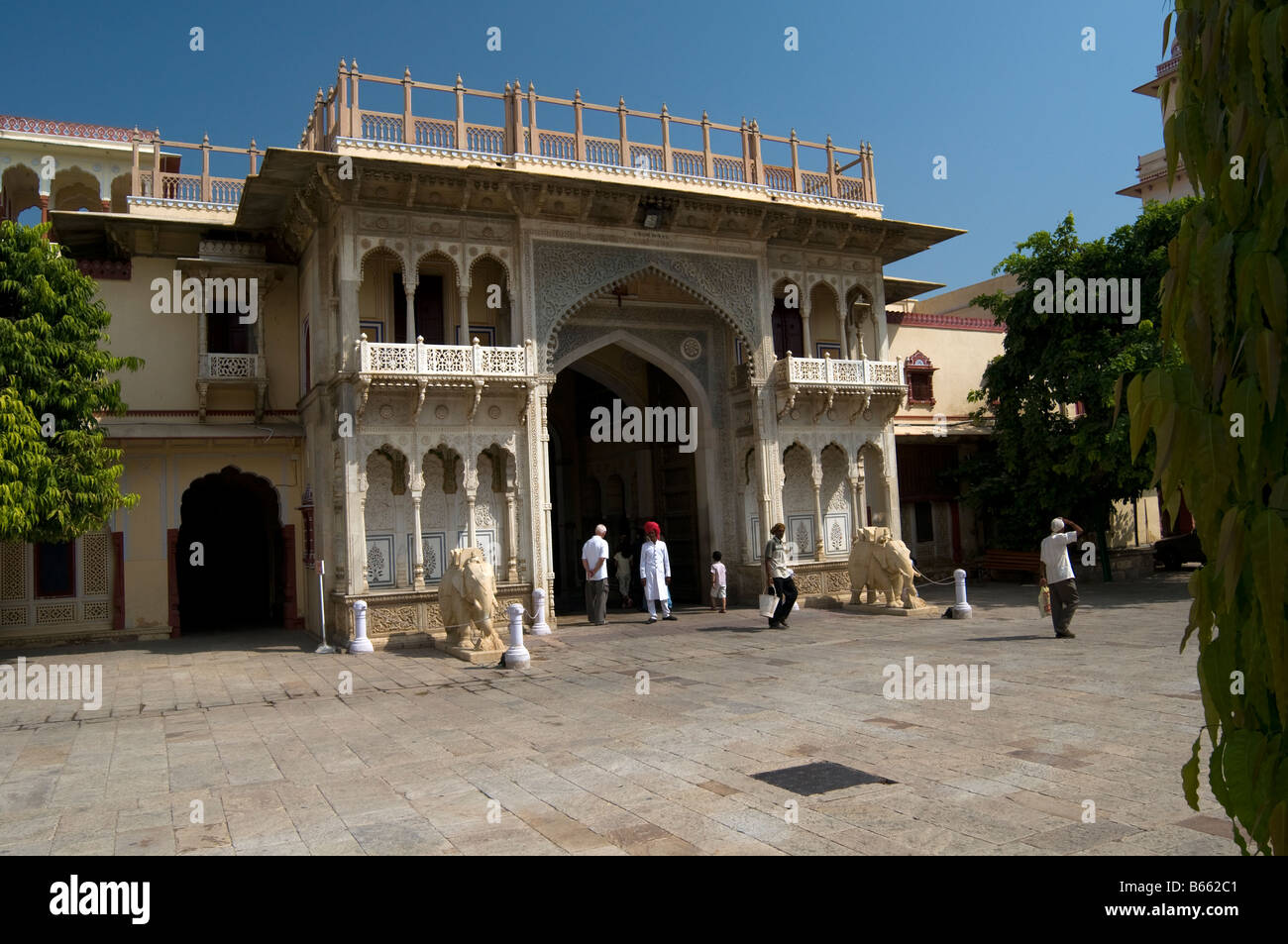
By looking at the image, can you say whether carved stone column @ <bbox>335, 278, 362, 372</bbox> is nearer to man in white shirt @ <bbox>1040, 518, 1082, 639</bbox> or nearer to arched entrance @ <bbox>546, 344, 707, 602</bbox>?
arched entrance @ <bbox>546, 344, 707, 602</bbox>

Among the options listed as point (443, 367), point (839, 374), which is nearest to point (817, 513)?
point (839, 374)

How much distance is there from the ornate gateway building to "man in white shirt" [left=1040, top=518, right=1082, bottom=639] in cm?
722

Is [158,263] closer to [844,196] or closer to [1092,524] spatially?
[844,196]

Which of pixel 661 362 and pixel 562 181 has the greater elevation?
pixel 562 181

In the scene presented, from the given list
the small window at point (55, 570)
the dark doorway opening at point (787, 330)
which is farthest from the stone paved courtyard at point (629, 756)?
the dark doorway opening at point (787, 330)

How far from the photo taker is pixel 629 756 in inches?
266

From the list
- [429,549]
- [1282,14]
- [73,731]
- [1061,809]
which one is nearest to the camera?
[1282,14]

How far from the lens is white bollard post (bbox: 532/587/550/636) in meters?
15.6

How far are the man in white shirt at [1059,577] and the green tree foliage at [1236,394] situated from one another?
10646 mm

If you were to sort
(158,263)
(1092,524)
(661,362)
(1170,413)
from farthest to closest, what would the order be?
(1092,524) → (661,362) → (158,263) → (1170,413)

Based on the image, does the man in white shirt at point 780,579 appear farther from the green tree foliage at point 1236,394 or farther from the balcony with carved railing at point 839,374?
the green tree foliage at point 1236,394
